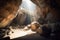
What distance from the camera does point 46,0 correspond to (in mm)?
14586

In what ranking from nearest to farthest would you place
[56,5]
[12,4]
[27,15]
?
[12,4] → [56,5] → [27,15]

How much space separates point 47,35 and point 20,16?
1164 centimetres

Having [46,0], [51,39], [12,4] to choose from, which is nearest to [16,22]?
[46,0]

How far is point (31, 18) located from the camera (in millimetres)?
24672

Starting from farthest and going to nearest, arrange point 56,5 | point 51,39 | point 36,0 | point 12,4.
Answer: point 36,0, point 56,5, point 12,4, point 51,39

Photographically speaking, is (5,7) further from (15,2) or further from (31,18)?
(31,18)

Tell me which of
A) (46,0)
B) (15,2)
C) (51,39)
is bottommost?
(51,39)

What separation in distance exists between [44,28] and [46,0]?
12.6ft

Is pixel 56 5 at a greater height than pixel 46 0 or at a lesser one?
lesser

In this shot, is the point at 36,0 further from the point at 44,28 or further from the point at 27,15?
the point at 27,15

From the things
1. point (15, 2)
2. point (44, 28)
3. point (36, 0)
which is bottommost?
point (44, 28)

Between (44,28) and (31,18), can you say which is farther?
(31,18)

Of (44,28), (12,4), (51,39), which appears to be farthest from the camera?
(44,28)

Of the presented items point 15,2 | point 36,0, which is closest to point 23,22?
point 36,0
